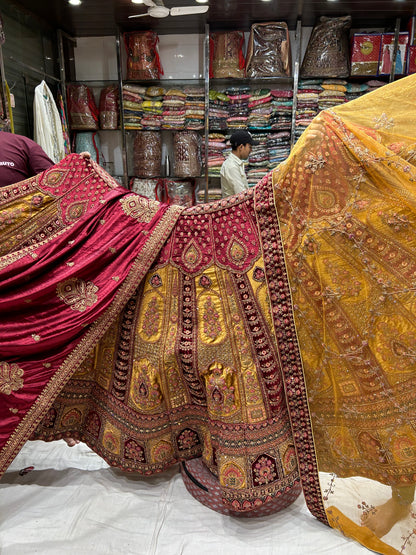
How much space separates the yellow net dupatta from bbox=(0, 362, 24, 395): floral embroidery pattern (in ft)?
2.92

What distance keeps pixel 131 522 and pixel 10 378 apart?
0.60m

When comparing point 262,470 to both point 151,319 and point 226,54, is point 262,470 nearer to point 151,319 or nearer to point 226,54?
point 151,319

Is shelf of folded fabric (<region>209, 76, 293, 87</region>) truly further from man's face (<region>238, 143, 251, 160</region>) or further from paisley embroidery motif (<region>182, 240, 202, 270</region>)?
paisley embroidery motif (<region>182, 240, 202, 270</region>)

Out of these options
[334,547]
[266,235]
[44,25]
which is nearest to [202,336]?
[266,235]

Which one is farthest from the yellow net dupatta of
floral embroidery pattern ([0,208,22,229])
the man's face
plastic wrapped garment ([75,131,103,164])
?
plastic wrapped garment ([75,131,103,164])

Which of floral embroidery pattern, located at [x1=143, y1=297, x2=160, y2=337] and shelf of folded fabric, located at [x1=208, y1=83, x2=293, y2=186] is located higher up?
shelf of folded fabric, located at [x1=208, y1=83, x2=293, y2=186]

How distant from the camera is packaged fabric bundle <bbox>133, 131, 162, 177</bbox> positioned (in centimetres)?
393

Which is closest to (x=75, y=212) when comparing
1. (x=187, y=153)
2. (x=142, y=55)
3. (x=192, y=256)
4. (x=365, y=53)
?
(x=192, y=256)

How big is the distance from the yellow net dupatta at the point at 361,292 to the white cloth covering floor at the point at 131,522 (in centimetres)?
17

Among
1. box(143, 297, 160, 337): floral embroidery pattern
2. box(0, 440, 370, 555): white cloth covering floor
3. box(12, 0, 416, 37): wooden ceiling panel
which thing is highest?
box(12, 0, 416, 37): wooden ceiling panel

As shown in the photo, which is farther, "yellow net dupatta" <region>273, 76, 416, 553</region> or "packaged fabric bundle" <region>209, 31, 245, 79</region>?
"packaged fabric bundle" <region>209, 31, 245, 79</region>

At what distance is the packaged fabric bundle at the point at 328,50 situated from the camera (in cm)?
354

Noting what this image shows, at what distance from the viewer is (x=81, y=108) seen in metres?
3.90

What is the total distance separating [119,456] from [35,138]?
2915mm
